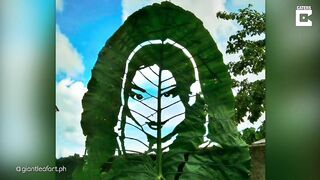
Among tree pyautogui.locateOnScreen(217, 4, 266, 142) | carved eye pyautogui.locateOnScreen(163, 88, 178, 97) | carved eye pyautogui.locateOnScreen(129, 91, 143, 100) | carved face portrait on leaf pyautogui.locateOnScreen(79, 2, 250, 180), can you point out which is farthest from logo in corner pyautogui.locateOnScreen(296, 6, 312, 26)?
carved eye pyautogui.locateOnScreen(129, 91, 143, 100)

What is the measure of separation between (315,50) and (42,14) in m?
1.72

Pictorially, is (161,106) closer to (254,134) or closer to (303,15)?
(254,134)

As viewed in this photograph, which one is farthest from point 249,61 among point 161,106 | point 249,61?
point 161,106

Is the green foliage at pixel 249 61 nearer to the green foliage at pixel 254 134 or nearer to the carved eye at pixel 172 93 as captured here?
the green foliage at pixel 254 134

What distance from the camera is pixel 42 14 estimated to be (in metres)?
4.61

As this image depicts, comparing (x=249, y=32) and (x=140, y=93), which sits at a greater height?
(x=249, y=32)

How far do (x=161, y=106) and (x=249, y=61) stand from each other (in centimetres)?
62

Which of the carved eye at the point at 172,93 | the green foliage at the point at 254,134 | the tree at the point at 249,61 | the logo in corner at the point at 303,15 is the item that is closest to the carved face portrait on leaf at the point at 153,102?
the carved eye at the point at 172,93

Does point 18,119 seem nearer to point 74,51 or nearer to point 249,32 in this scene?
point 74,51

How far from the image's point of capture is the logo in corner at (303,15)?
4.67 m

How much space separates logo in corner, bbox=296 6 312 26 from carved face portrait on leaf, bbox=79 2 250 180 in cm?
55

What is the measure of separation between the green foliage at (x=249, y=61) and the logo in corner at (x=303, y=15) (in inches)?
8.5

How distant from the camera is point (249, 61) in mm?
4680

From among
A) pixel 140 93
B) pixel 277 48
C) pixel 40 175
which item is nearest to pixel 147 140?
pixel 140 93
